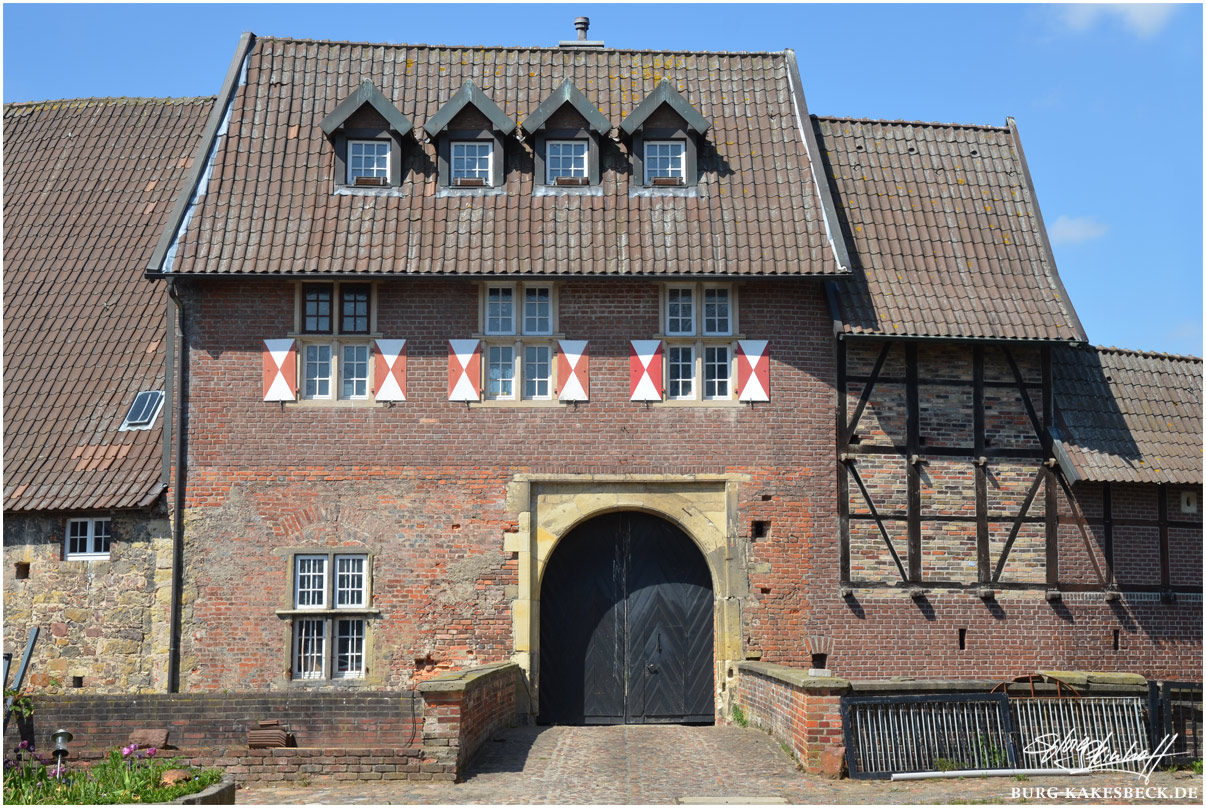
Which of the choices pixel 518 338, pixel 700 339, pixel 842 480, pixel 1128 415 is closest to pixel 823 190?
pixel 700 339

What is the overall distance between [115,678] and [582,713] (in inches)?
247

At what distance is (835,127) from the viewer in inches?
832

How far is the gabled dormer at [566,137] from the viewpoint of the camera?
63.4 feet

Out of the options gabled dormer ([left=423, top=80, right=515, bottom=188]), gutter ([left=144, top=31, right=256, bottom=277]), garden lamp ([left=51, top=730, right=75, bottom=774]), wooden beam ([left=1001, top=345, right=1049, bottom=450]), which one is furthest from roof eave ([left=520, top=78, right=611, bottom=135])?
garden lamp ([left=51, top=730, right=75, bottom=774])

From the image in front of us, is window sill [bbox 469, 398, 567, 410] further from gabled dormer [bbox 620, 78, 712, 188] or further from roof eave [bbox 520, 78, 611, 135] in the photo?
roof eave [bbox 520, 78, 611, 135]

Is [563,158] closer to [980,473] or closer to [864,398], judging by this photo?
[864,398]

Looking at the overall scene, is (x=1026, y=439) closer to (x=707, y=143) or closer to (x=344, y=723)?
(x=707, y=143)

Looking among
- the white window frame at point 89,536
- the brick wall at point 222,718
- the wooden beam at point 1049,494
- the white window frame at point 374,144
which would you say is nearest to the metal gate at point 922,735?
the brick wall at point 222,718

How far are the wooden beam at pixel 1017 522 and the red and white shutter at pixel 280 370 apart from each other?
32.6 feet

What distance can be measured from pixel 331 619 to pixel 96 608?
3231 mm

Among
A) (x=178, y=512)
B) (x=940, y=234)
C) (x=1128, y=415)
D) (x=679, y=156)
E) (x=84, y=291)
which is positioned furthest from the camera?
(x=84, y=291)

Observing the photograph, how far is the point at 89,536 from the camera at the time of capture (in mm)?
18906

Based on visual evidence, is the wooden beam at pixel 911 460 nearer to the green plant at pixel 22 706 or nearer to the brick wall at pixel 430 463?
the brick wall at pixel 430 463

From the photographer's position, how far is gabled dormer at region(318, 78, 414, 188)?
19.2 m
